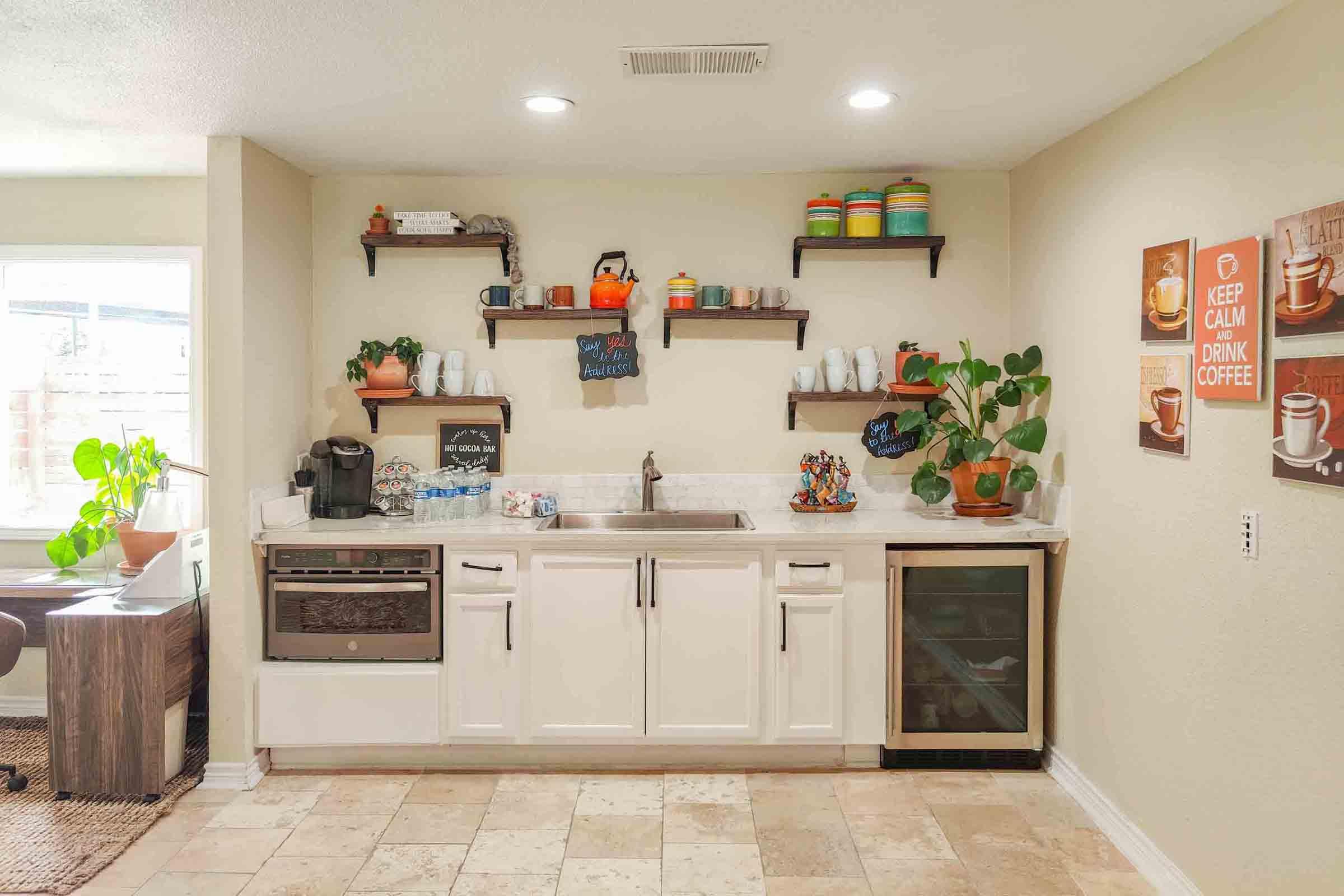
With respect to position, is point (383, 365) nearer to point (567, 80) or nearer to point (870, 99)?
point (567, 80)

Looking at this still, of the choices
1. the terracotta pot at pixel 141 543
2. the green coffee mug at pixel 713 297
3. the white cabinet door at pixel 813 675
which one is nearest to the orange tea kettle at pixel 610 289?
the green coffee mug at pixel 713 297

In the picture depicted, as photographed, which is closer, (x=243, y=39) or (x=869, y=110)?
(x=243, y=39)

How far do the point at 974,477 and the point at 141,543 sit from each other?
11.2 feet

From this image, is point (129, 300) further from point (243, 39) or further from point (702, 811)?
point (702, 811)

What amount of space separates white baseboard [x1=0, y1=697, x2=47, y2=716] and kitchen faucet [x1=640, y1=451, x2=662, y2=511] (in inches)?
113

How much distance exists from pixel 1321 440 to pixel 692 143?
7.44ft

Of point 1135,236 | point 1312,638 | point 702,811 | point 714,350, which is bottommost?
point 702,811

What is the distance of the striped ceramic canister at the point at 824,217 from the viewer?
391cm

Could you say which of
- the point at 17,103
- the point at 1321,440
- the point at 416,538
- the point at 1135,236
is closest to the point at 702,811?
the point at 416,538

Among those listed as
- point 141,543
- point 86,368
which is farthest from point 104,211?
point 141,543

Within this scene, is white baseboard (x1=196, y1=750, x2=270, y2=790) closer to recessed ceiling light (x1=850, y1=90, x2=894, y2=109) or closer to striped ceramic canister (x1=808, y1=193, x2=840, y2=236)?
striped ceramic canister (x1=808, y1=193, x2=840, y2=236)

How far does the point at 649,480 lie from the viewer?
3.95m

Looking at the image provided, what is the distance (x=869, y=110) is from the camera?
3.10m

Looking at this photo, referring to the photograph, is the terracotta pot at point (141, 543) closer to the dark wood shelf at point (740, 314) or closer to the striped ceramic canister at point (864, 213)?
the dark wood shelf at point (740, 314)
